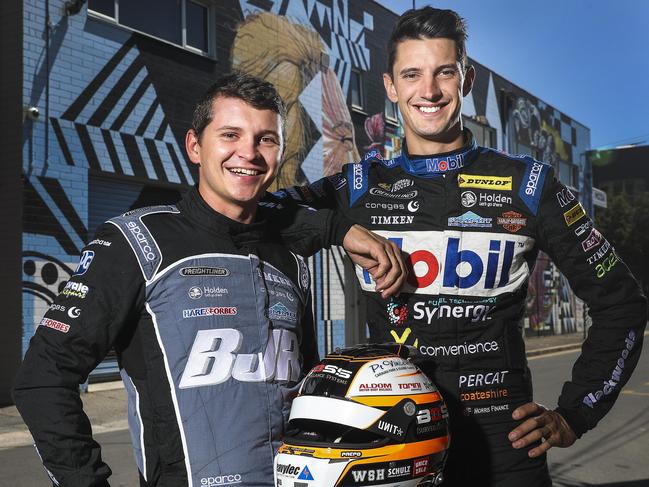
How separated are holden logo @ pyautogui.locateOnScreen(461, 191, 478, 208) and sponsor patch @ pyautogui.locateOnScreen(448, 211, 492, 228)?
0.03 meters

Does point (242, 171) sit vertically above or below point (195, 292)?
above

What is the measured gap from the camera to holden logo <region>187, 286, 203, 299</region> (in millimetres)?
2106

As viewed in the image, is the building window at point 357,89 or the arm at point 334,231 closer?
the arm at point 334,231

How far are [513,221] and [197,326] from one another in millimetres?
1125

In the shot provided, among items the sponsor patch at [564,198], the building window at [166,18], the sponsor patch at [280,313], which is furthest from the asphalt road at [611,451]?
the building window at [166,18]

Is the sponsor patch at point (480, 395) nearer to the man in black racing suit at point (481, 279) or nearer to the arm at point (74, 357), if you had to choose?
the man in black racing suit at point (481, 279)

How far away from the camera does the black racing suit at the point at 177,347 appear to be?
1928mm

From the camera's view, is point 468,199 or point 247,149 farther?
point 468,199

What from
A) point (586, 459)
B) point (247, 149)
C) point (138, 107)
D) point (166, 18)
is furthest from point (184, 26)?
point (247, 149)

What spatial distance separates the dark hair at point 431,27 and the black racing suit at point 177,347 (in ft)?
3.13

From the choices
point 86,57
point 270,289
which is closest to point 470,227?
point 270,289

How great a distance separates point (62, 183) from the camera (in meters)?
10.9

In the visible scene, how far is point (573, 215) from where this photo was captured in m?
2.47

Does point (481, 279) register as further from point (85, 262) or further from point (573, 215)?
point (85, 262)
